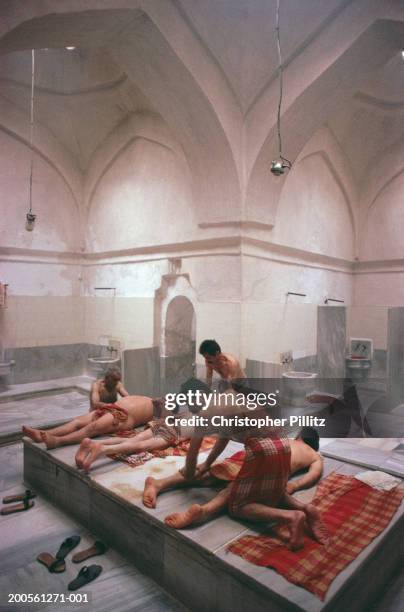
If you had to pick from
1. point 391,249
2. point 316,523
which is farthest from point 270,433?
point 391,249

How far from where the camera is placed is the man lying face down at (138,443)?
366 centimetres

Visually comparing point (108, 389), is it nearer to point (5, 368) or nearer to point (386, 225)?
point (5, 368)

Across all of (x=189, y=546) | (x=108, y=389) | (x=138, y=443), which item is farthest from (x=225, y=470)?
(x=108, y=389)

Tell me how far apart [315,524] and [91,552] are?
1.66 m

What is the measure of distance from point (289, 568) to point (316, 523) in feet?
1.48

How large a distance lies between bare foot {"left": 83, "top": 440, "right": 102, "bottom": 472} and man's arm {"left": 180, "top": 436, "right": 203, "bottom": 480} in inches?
32.1

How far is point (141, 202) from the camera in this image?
819cm

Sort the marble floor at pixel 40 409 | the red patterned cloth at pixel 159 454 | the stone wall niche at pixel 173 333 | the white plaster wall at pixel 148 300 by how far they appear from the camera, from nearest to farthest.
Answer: the red patterned cloth at pixel 159 454 < the marble floor at pixel 40 409 < the white plaster wall at pixel 148 300 < the stone wall niche at pixel 173 333

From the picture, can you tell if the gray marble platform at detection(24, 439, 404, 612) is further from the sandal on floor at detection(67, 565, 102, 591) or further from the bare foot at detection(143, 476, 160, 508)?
the sandal on floor at detection(67, 565, 102, 591)

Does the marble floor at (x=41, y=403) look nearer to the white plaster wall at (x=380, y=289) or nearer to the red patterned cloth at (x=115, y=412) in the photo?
the red patterned cloth at (x=115, y=412)

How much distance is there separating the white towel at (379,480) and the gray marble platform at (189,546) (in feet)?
0.60

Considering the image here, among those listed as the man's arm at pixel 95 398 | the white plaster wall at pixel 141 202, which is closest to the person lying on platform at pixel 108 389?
the man's arm at pixel 95 398

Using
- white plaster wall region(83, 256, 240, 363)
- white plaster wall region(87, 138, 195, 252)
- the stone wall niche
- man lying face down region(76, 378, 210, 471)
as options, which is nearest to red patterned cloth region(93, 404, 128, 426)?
man lying face down region(76, 378, 210, 471)

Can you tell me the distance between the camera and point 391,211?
909 cm
